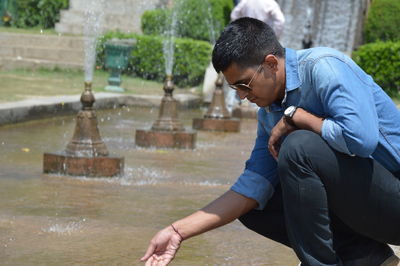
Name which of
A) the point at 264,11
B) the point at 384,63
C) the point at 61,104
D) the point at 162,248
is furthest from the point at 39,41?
the point at 162,248

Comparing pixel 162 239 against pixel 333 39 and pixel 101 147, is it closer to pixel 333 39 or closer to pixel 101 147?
pixel 101 147

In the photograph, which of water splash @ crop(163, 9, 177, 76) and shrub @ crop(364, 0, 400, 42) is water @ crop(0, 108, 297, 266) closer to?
water splash @ crop(163, 9, 177, 76)

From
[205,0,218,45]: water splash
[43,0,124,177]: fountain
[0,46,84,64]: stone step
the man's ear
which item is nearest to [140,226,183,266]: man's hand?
the man's ear

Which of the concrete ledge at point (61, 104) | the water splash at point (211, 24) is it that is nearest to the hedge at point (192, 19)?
the water splash at point (211, 24)

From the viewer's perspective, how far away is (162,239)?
330 cm

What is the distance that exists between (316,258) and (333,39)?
15.3 m

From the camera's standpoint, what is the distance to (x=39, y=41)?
1770 cm

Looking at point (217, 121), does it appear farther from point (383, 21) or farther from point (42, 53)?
point (383, 21)

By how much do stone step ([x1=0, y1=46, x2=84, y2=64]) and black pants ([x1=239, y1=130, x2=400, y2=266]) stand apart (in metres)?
14.0

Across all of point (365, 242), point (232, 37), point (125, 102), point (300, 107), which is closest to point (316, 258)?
point (365, 242)

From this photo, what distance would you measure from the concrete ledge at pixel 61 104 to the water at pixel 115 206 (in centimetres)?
22

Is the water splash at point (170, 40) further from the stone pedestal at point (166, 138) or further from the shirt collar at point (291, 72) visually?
the shirt collar at point (291, 72)

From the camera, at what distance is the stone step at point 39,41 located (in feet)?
57.6

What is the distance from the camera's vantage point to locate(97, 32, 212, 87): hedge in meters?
15.6
